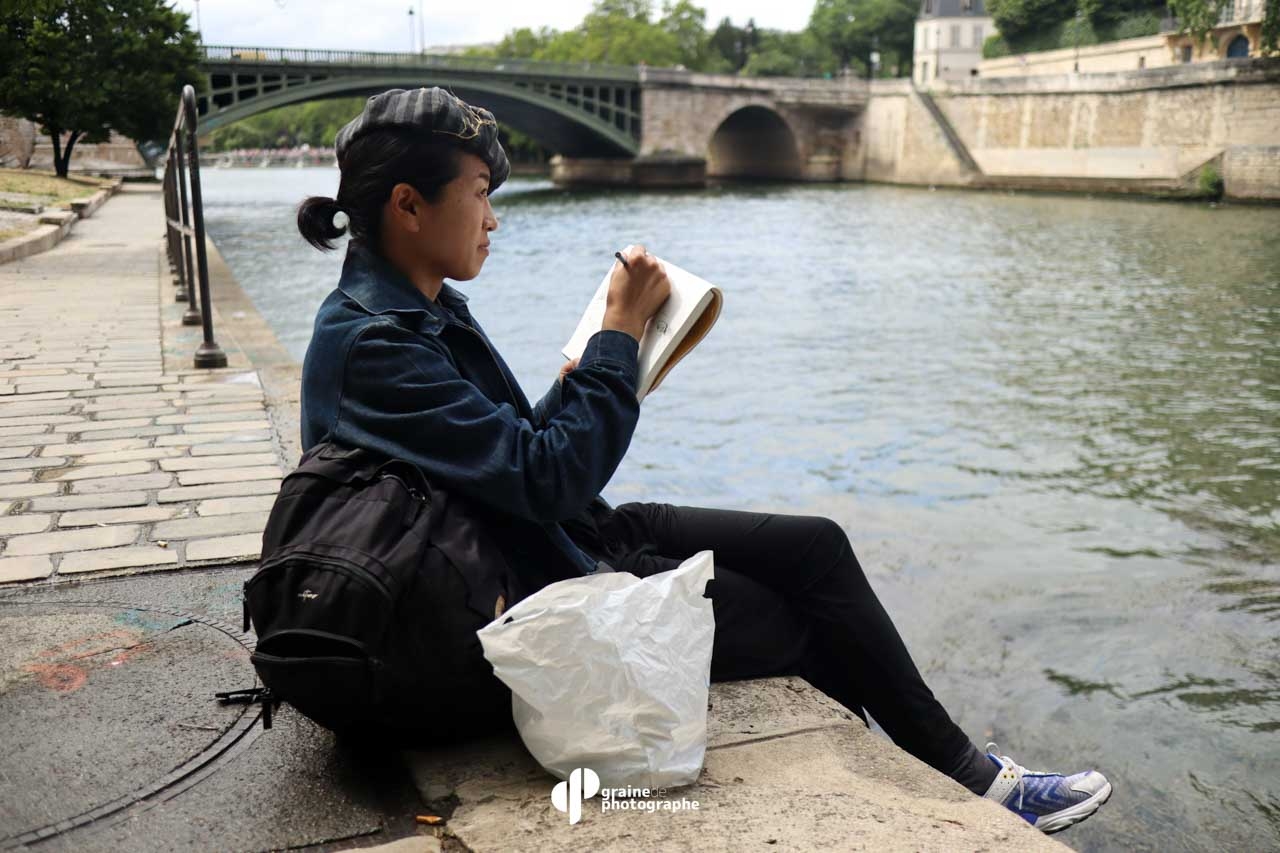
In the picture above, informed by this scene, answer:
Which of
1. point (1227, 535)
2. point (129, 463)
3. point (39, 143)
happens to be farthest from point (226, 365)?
point (39, 143)

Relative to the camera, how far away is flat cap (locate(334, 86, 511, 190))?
1.71 meters

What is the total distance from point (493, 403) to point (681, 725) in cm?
53

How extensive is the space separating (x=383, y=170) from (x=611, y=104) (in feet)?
131

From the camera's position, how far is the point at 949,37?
6084cm

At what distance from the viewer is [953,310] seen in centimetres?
1252

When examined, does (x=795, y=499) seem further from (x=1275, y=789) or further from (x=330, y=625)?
(x=330, y=625)

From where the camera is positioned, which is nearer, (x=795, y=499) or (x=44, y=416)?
(x=44, y=416)

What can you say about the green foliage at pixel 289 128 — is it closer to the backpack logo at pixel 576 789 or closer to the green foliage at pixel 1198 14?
the green foliage at pixel 1198 14

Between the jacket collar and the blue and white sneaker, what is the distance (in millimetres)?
1244

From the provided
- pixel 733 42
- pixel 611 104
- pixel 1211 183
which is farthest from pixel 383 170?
pixel 733 42

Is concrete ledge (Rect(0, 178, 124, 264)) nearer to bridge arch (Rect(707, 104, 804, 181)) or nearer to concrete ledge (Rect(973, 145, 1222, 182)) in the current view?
concrete ledge (Rect(973, 145, 1222, 182))

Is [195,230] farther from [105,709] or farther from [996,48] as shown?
[996,48]

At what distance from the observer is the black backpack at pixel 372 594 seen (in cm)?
158

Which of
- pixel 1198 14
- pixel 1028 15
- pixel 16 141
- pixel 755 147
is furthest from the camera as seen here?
pixel 755 147
